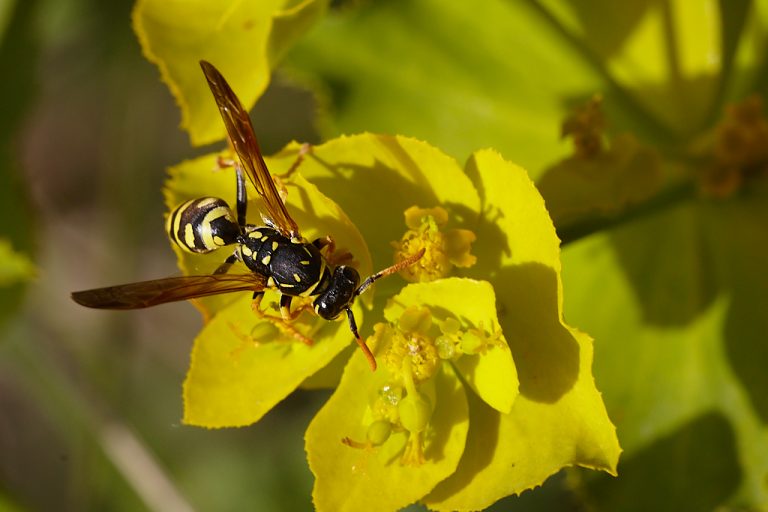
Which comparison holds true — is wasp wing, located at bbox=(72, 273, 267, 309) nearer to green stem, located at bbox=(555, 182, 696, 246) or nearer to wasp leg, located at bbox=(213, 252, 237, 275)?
wasp leg, located at bbox=(213, 252, 237, 275)

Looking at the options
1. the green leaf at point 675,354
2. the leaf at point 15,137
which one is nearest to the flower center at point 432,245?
the green leaf at point 675,354

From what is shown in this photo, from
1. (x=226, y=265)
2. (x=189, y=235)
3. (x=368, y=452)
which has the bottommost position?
(x=368, y=452)

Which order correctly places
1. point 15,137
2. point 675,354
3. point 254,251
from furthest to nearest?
point 15,137
point 675,354
point 254,251

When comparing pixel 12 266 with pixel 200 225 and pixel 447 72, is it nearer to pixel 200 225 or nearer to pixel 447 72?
pixel 200 225

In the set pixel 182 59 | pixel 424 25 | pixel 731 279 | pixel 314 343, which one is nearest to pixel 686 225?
pixel 731 279

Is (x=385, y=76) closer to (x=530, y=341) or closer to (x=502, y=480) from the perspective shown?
(x=530, y=341)

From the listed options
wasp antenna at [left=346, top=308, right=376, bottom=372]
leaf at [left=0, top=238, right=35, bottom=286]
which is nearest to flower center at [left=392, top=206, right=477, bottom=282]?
wasp antenna at [left=346, top=308, right=376, bottom=372]

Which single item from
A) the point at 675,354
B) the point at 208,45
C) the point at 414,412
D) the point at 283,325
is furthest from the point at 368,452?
the point at 675,354
